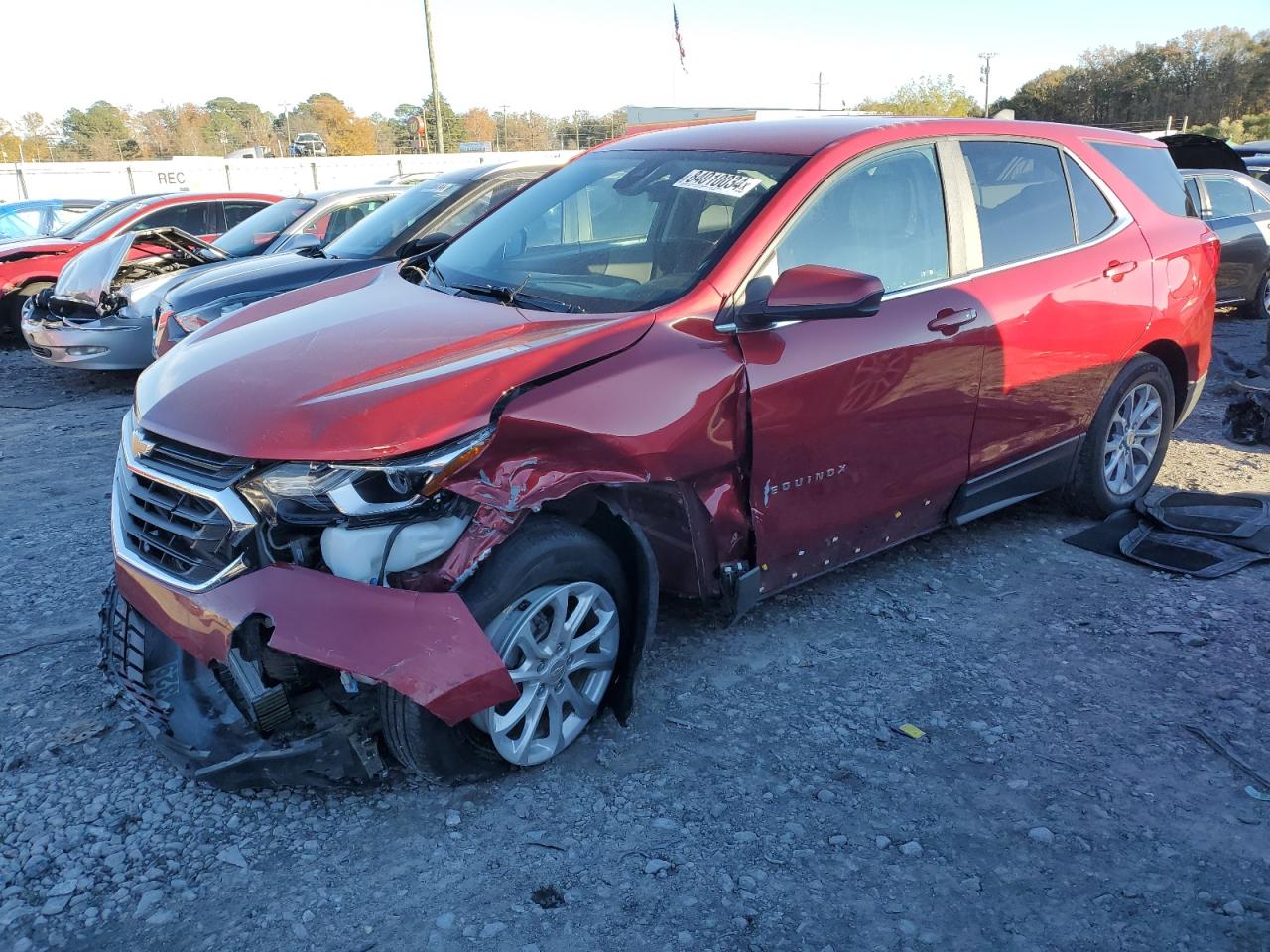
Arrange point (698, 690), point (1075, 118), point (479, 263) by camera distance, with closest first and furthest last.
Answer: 1. point (698, 690)
2. point (479, 263)
3. point (1075, 118)

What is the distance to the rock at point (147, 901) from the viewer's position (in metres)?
2.41

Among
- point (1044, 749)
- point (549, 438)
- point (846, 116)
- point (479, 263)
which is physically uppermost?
point (846, 116)

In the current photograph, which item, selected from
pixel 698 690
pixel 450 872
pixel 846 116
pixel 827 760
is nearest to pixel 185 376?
pixel 450 872

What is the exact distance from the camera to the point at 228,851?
2631mm

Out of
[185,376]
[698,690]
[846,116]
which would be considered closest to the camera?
[185,376]

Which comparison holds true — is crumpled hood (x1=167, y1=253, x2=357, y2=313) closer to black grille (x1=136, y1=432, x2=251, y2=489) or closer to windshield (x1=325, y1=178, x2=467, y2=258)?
windshield (x1=325, y1=178, x2=467, y2=258)

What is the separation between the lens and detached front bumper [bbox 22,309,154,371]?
7.95 meters

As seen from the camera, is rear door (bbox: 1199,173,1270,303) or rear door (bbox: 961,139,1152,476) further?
rear door (bbox: 1199,173,1270,303)

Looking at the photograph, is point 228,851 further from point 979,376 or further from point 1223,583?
point 1223,583

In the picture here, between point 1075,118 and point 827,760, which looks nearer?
point 827,760

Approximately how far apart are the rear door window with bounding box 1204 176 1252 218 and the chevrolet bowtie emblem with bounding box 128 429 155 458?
10.8 meters

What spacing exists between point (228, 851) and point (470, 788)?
2.21ft

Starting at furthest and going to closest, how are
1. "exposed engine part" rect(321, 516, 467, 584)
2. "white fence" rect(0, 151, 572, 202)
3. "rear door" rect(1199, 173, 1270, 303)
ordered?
1. "white fence" rect(0, 151, 572, 202)
2. "rear door" rect(1199, 173, 1270, 303)
3. "exposed engine part" rect(321, 516, 467, 584)

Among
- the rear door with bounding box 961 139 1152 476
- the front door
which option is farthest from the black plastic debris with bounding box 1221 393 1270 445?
the front door
